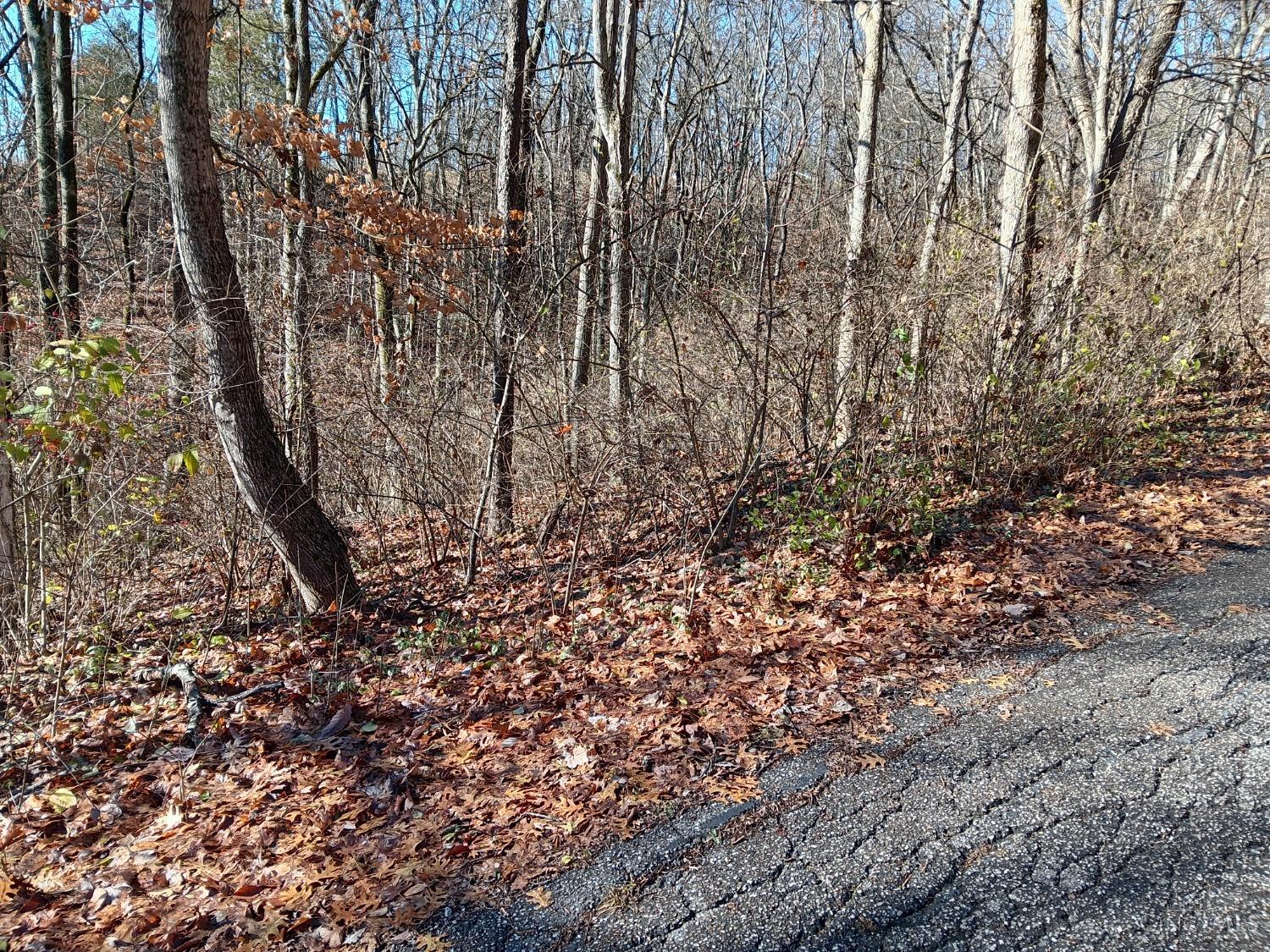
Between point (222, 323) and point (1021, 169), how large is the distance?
671 centimetres

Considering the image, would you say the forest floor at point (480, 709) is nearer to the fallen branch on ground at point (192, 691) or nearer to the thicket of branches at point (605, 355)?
the fallen branch on ground at point (192, 691)

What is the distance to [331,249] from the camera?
663cm

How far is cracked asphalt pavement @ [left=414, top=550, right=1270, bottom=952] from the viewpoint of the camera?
2.47m

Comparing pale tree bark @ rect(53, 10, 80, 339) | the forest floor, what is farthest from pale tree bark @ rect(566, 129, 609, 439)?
pale tree bark @ rect(53, 10, 80, 339)

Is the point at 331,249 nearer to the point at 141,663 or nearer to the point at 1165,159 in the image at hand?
the point at 141,663

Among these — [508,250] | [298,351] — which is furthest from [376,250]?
[508,250]

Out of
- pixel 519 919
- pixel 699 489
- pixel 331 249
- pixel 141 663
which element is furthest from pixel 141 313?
pixel 519 919

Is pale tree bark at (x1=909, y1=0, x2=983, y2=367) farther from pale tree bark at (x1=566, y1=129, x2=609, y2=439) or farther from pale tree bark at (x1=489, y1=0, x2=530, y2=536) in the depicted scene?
pale tree bark at (x1=489, y1=0, x2=530, y2=536)

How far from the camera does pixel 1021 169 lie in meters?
6.73

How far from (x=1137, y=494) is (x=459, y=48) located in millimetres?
18168

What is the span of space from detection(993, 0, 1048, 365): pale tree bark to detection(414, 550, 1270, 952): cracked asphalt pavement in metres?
3.58

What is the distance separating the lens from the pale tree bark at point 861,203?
601 centimetres

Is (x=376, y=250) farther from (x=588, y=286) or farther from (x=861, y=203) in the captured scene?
(x=861, y=203)

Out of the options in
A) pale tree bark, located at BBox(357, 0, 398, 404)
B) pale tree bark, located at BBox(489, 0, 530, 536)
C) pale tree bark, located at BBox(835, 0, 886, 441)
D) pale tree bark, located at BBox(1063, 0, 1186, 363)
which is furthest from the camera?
pale tree bark, located at BBox(1063, 0, 1186, 363)
